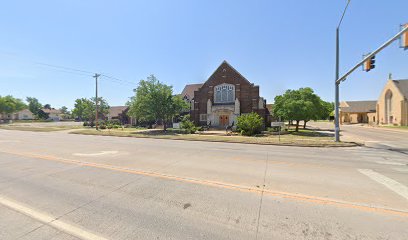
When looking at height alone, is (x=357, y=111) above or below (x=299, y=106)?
above

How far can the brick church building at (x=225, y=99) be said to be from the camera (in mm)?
32312

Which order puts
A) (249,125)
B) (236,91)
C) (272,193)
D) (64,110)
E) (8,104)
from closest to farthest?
1. (272,193)
2. (249,125)
3. (236,91)
4. (8,104)
5. (64,110)

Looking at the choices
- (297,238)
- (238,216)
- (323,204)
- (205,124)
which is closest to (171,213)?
(238,216)

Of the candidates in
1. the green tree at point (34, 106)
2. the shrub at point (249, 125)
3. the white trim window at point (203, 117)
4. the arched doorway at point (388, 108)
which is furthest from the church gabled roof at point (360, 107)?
the green tree at point (34, 106)

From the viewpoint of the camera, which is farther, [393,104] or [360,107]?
[360,107]

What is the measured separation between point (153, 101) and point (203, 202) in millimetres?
25928

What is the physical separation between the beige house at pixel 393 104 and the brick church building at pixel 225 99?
99.7 feet

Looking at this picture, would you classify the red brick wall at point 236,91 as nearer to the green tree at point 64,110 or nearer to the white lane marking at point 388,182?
the white lane marking at point 388,182

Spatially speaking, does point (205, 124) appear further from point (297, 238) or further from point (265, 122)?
point (297, 238)

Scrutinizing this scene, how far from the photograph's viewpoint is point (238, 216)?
406cm

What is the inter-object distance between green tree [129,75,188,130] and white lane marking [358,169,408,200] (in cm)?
2532

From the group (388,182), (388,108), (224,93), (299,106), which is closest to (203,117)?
(224,93)

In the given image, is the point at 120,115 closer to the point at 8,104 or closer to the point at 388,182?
the point at 8,104

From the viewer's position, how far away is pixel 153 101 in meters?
29.2
